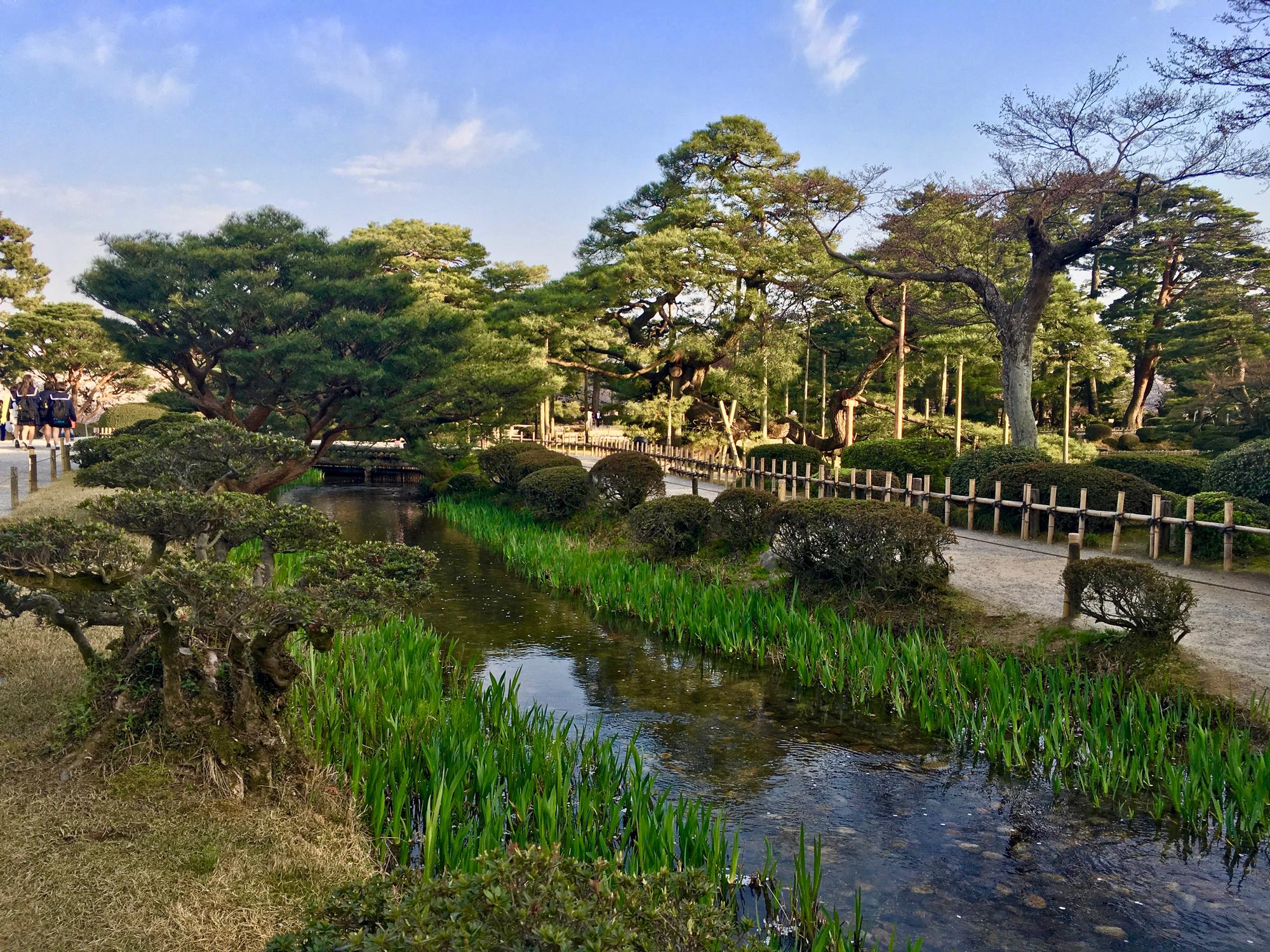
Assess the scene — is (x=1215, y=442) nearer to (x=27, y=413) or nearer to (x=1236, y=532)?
(x=1236, y=532)

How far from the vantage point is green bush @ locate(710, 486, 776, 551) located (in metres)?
12.4

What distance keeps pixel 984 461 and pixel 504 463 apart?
10.6 meters

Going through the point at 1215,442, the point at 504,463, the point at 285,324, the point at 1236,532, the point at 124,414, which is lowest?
the point at 1236,532

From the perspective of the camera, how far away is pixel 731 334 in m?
29.3

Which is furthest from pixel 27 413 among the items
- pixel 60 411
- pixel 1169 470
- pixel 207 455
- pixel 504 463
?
pixel 1169 470

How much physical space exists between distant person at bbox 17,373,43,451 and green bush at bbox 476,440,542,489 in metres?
16.4

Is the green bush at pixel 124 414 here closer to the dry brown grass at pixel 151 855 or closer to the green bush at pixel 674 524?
the green bush at pixel 674 524

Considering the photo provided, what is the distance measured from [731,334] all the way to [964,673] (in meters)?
22.8

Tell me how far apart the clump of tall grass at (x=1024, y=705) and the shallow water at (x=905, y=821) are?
0.21 meters

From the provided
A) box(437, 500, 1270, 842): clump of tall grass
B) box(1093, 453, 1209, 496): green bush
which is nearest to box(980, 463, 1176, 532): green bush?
box(1093, 453, 1209, 496): green bush

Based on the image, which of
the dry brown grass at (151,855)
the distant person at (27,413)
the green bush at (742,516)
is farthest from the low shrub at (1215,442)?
the distant person at (27,413)

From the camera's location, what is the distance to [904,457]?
59.6 feet

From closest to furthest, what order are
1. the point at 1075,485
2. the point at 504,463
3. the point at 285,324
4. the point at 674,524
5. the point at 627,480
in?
the point at 1075,485
the point at 674,524
the point at 627,480
the point at 285,324
the point at 504,463

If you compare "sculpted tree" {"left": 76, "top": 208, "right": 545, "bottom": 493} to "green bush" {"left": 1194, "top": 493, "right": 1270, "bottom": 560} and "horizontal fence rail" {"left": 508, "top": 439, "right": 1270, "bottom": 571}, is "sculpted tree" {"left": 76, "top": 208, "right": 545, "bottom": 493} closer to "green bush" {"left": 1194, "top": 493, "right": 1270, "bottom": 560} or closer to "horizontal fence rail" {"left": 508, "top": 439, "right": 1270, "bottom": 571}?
"horizontal fence rail" {"left": 508, "top": 439, "right": 1270, "bottom": 571}
